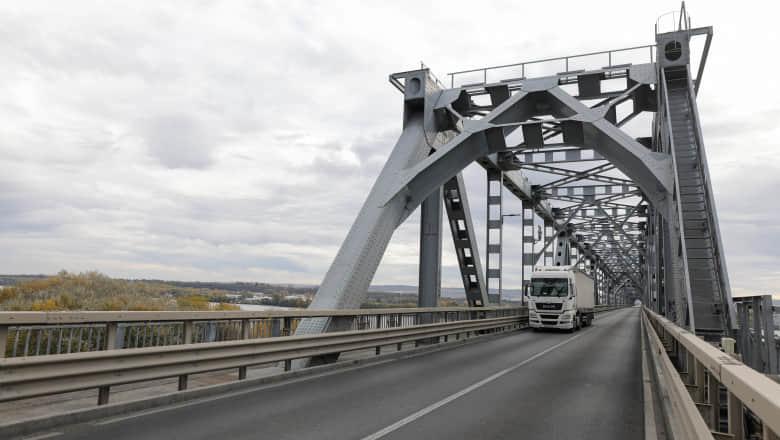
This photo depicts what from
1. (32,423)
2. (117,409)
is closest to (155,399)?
(117,409)

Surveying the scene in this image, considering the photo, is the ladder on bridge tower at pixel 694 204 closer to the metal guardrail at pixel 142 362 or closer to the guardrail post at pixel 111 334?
the metal guardrail at pixel 142 362

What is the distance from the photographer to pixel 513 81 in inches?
738

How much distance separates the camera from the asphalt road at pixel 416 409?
6.04 metres

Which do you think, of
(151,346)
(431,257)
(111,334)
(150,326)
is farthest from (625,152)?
(111,334)

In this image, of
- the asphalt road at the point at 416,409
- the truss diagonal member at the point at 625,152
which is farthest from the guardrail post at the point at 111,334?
the truss diagonal member at the point at 625,152

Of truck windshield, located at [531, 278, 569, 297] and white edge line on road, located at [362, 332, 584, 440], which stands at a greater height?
truck windshield, located at [531, 278, 569, 297]

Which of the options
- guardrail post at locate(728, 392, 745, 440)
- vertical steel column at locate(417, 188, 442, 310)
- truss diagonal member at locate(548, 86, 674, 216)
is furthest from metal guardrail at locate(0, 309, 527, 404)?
truss diagonal member at locate(548, 86, 674, 216)

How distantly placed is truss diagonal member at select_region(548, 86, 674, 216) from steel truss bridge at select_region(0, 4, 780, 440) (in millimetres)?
59

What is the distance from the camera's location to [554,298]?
2830 cm

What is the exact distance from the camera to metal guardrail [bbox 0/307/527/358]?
608 cm

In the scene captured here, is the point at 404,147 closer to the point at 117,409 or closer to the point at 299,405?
the point at 299,405

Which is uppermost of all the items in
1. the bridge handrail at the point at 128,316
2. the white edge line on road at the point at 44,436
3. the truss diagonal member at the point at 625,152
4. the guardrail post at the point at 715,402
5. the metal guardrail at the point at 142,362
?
the truss diagonal member at the point at 625,152

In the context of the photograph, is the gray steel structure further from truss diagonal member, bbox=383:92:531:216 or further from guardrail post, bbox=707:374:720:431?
guardrail post, bbox=707:374:720:431

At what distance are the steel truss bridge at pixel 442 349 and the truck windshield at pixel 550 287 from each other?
14.6 ft
